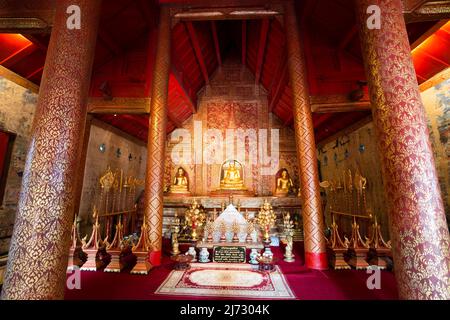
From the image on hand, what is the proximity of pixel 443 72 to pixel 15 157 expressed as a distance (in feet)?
35.0

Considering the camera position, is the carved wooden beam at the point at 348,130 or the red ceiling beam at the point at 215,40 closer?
the carved wooden beam at the point at 348,130

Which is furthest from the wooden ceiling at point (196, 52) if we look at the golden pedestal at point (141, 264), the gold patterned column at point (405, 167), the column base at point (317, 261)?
the column base at point (317, 261)

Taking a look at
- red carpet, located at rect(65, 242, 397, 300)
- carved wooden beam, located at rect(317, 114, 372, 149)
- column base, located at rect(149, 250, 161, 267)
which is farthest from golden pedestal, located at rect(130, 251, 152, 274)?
carved wooden beam, located at rect(317, 114, 372, 149)

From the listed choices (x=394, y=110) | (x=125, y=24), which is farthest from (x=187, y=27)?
(x=394, y=110)

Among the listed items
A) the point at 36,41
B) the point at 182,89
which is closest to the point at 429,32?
the point at 182,89

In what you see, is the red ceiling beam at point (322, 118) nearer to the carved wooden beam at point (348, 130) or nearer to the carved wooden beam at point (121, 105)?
the carved wooden beam at point (348, 130)

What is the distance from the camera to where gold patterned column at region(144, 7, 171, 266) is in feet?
15.9

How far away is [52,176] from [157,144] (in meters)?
3.20

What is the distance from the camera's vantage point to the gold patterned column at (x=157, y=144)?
15.9 ft

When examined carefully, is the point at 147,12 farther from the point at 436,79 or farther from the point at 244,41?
the point at 436,79

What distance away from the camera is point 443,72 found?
5.28 meters

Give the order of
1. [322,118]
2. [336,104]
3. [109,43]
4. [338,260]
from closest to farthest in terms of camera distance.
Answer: [338,260] < [336,104] < [109,43] < [322,118]

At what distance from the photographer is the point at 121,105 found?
21.0 ft

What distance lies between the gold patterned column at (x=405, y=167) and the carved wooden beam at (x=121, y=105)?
550 cm
